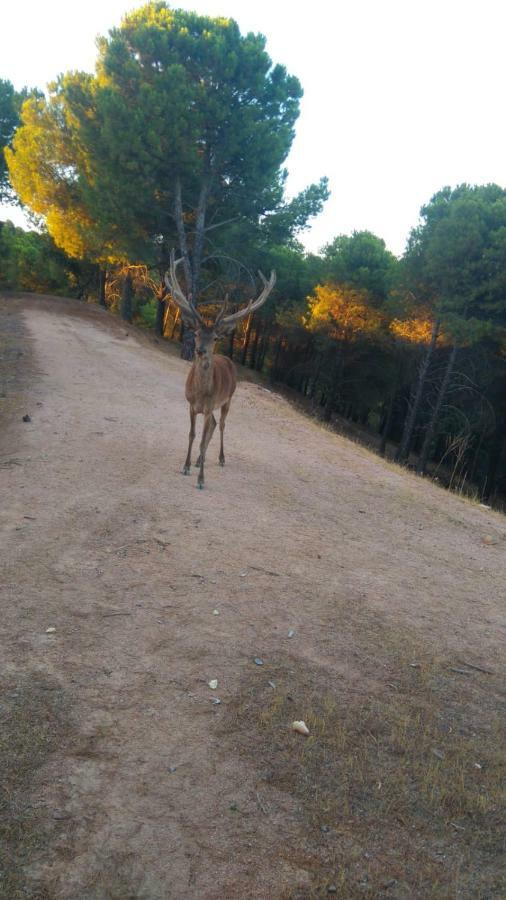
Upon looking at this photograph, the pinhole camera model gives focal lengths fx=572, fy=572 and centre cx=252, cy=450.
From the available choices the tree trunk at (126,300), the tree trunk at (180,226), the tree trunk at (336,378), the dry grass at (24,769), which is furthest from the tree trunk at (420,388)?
the dry grass at (24,769)

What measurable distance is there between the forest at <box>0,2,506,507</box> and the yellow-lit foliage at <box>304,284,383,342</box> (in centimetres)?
8

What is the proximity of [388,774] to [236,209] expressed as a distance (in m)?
23.9

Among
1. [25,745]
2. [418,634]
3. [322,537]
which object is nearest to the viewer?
[25,745]

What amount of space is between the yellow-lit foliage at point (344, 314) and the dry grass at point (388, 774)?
85.4 feet

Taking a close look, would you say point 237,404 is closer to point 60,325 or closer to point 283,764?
point 60,325

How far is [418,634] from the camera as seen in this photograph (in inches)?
189

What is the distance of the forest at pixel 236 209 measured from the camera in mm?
21328

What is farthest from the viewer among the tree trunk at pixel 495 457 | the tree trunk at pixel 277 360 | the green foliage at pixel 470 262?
the tree trunk at pixel 277 360

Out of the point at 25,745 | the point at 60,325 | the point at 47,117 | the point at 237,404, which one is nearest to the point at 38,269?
the point at 47,117

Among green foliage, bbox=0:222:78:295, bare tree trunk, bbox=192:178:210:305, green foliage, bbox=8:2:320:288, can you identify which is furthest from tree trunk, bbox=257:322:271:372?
bare tree trunk, bbox=192:178:210:305

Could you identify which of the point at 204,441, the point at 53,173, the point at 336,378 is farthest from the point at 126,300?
the point at 204,441

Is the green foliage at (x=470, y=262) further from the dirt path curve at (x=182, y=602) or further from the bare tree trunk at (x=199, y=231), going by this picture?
the dirt path curve at (x=182, y=602)

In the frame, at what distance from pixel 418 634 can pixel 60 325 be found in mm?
23273

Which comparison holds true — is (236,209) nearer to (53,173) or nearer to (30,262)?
(53,173)
